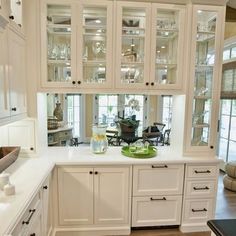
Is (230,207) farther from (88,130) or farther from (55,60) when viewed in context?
(88,130)

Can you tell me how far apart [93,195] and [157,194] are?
2.36ft

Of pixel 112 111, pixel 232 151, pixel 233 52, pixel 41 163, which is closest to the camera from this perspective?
pixel 41 163

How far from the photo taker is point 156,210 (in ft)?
8.25

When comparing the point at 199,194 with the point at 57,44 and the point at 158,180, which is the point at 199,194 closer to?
the point at 158,180

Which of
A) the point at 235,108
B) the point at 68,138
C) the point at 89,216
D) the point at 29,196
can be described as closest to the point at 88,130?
the point at 68,138

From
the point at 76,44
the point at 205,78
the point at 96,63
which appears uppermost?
the point at 76,44

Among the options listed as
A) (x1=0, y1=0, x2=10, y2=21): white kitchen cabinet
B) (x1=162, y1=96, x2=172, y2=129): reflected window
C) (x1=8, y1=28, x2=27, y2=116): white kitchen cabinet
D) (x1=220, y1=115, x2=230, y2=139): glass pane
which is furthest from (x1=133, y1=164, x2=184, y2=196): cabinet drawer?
(x1=162, y1=96, x2=172, y2=129): reflected window

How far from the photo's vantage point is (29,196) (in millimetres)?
1476

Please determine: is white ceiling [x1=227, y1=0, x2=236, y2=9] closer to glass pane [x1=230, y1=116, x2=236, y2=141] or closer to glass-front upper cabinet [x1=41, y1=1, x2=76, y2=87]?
glass pane [x1=230, y1=116, x2=236, y2=141]

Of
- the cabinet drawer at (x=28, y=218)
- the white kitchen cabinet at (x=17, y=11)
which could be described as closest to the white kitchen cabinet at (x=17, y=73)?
the white kitchen cabinet at (x=17, y=11)

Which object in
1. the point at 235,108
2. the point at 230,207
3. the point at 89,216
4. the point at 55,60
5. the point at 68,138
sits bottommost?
the point at 230,207

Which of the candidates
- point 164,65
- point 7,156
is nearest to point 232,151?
point 164,65

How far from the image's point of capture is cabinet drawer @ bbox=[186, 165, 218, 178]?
8.15ft

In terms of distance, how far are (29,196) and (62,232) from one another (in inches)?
46.8
